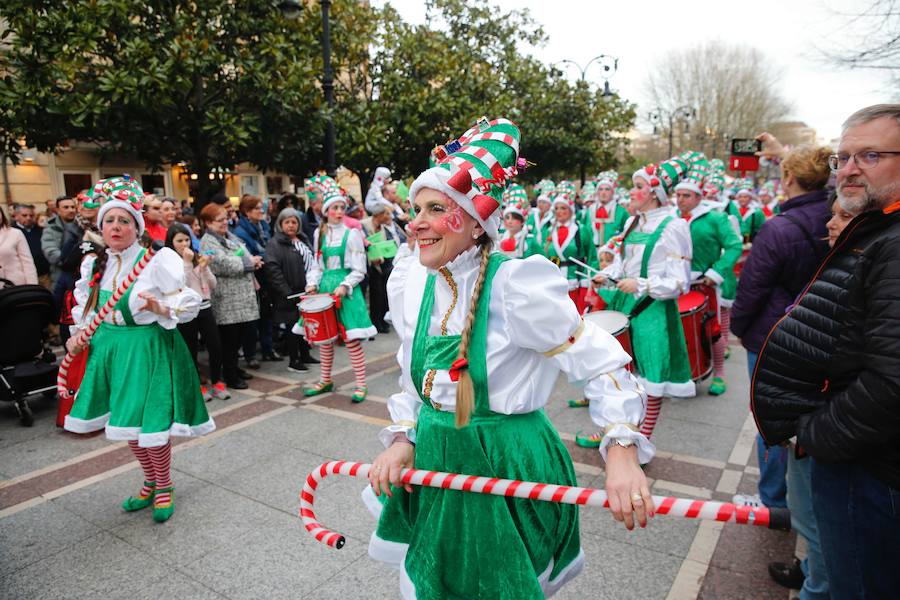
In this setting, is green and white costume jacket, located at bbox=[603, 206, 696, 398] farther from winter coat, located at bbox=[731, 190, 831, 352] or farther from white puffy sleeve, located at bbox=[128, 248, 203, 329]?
white puffy sleeve, located at bbox=[128, 248, 203, 329]

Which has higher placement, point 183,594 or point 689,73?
point 689,73

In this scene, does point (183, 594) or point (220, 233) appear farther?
point (220, 233)

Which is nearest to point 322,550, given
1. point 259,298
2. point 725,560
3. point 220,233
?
point 725,560

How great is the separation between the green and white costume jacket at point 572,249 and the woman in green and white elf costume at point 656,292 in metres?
2.84

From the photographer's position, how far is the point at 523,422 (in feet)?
6.61

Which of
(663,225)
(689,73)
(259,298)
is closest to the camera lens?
(663,225)

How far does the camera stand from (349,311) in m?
6.53

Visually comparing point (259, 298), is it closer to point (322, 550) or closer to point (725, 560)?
point (322, 550)

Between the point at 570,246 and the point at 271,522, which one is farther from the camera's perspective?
A: the point at 570,246

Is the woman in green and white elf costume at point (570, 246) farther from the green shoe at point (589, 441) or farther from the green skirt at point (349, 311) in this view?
the green shoe at point (589, 441)

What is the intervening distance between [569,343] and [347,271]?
4969 mm

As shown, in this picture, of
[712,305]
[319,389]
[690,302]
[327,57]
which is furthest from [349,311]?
[327,57]

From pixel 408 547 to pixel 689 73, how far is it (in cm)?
4534

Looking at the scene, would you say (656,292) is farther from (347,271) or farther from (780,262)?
(347,271)
